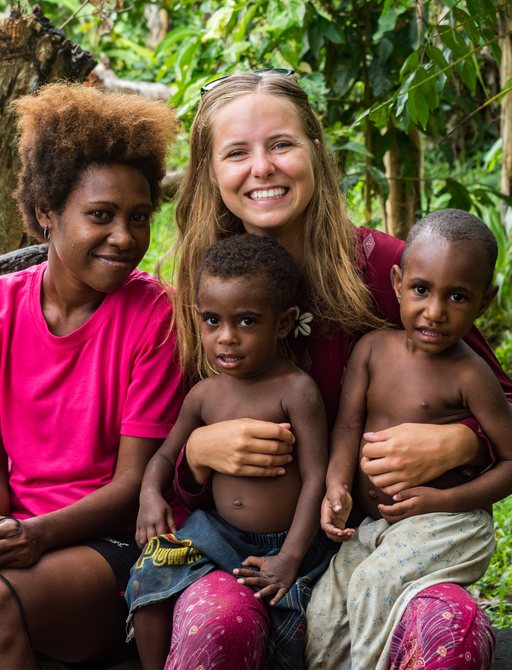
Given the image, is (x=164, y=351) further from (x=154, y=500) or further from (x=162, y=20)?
(x=162, y=20)

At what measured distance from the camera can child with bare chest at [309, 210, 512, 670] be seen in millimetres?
2260

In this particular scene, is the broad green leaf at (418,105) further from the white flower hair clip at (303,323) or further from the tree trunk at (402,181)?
the tree trunk at (402,181)

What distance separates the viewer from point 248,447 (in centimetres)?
246

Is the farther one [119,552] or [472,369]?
[119,552]

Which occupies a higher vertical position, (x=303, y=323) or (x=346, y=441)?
(x=303, y=323)

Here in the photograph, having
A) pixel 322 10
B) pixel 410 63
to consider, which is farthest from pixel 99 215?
pixel 322 10

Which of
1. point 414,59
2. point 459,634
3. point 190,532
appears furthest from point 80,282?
point 459,634

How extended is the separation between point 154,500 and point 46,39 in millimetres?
2020

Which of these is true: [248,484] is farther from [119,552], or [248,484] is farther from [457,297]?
[457,297]

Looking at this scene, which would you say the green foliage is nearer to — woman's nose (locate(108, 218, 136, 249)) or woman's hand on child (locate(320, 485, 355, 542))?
woman's hand on child (locate(320, 485, 355, 542))

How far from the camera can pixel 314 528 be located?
2.39 meters

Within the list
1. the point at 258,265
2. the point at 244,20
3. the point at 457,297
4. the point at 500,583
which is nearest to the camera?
the point at 457,297

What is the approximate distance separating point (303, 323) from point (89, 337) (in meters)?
0.64

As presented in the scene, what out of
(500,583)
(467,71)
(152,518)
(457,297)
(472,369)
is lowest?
(500,583)
